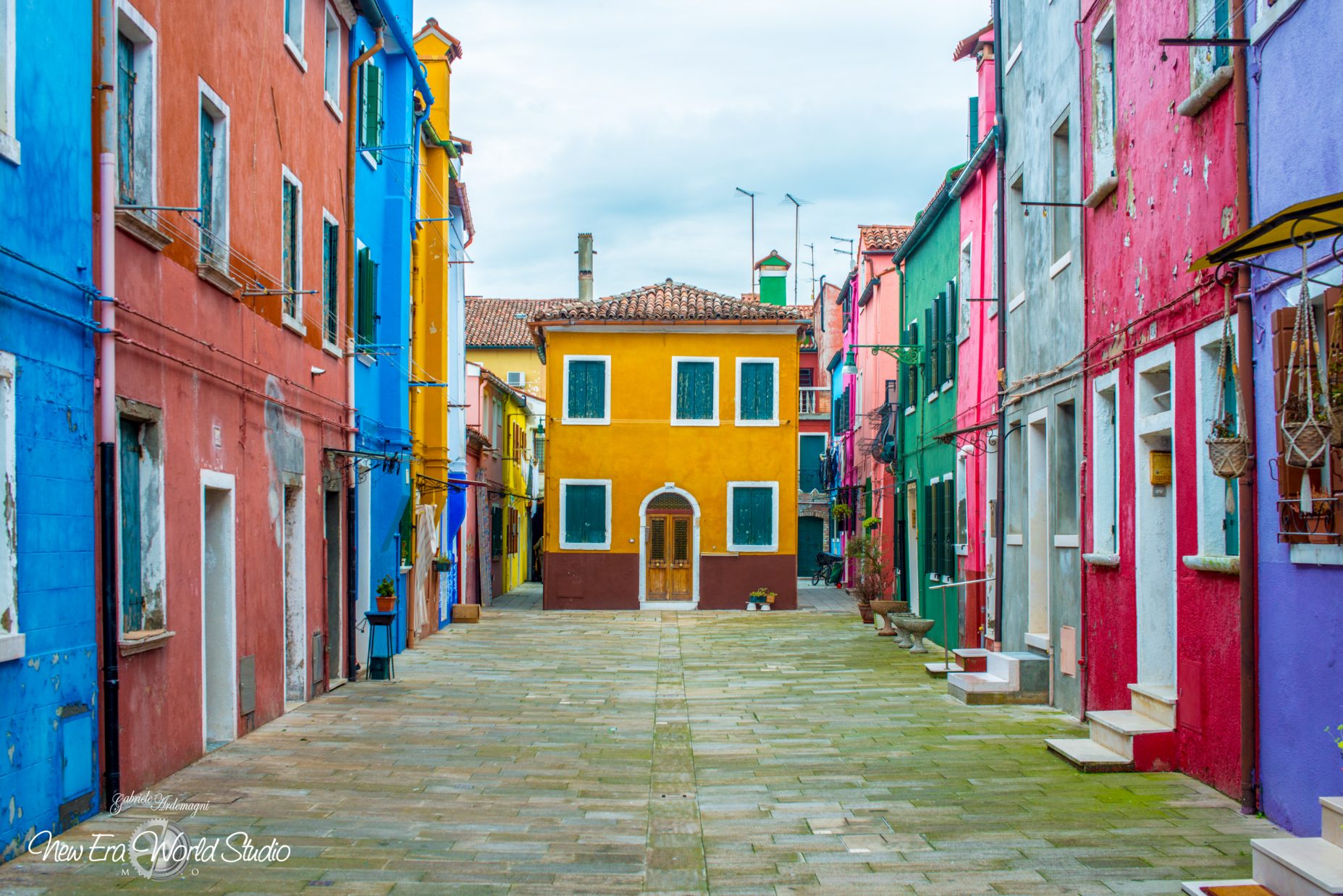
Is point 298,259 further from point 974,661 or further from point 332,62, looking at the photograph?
point 974,661

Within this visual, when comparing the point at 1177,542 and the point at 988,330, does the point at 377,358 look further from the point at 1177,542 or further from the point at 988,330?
the point at 1177,542

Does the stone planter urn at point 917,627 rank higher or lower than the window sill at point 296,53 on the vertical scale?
lower

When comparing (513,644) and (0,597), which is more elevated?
(0,597)

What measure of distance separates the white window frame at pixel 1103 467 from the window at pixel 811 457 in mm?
35983

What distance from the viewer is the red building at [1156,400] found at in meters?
8.49

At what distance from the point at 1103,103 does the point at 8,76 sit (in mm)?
8842

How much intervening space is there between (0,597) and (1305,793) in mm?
7153

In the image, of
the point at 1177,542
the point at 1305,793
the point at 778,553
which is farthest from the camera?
the point at 778,553

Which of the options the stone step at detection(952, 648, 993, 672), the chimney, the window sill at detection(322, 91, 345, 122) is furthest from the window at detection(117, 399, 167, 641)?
the chimney

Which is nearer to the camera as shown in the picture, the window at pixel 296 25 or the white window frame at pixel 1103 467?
the white window frame at pixel 1103 467

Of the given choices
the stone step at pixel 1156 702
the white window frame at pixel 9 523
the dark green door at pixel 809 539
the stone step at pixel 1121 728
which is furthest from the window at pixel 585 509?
the white window frame at pixel 9 523

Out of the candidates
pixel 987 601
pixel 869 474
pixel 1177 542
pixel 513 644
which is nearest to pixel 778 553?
pixel 869 474

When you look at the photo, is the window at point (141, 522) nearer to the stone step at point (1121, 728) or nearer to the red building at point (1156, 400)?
the red building at point (1156, 400)

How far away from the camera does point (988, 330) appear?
55.5 feet
